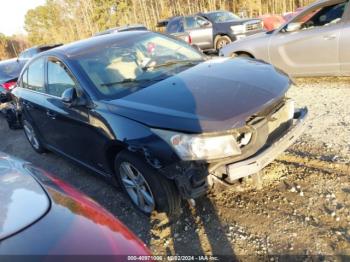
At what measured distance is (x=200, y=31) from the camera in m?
13.3

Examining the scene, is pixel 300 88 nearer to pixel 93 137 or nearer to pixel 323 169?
pixel 323 169

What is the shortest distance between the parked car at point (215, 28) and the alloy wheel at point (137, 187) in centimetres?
982

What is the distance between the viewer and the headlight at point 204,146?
278 centimetres

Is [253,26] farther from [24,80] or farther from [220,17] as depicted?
[24,80]

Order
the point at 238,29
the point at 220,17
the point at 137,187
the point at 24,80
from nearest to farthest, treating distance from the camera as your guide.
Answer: the point at 137,187 → the point at 24,80 → the point at 238,29 → the point at 220,17

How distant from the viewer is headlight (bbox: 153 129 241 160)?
278 centimetres

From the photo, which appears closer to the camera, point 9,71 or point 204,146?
point 204,146

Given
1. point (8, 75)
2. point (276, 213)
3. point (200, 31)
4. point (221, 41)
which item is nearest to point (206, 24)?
point (200, 31)

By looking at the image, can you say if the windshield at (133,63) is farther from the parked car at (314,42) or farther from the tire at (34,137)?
the parked car at (314,42)

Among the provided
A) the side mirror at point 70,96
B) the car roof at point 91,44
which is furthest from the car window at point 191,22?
the side mirror at point 70,96

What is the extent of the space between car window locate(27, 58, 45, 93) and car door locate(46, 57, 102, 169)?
254 mm

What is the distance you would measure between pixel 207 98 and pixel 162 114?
432 millimetres

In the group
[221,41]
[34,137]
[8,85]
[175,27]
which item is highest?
[175,27]

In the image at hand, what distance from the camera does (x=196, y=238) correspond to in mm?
3102
